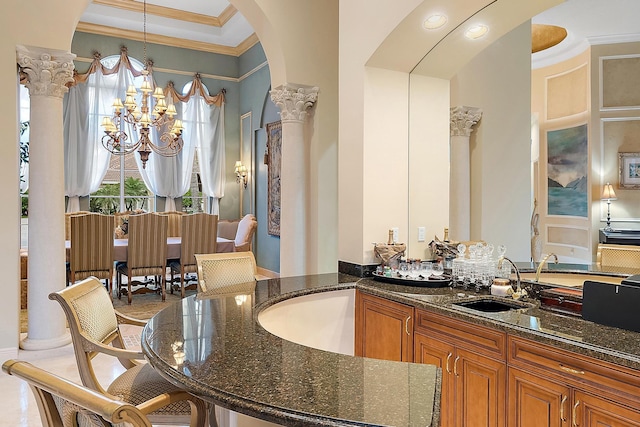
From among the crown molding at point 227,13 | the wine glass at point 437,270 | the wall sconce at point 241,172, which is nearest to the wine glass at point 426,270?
the wine glass at point 437,270

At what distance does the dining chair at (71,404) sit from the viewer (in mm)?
996

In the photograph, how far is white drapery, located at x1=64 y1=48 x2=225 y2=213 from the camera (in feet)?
27.3

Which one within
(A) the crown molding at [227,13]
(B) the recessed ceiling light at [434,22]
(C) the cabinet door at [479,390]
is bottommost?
(C) the cabinet door at [479,390]

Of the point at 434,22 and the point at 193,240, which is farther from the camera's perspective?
the point at 193,240

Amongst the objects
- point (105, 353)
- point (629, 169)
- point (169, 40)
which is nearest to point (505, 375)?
point (629, 169)

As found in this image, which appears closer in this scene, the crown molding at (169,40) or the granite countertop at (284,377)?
the granite countertop at (284,377)

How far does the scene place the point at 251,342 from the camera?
172 cm

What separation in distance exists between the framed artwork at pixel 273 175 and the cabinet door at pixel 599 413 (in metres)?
6.62

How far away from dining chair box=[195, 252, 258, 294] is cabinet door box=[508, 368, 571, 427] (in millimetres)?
1500

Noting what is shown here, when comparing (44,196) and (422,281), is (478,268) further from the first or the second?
(44,196)

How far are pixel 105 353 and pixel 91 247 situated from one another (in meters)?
4.66

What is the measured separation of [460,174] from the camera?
11.5 ft

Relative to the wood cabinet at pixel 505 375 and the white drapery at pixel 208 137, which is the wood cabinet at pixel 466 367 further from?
the white drapery at pixel 208 137

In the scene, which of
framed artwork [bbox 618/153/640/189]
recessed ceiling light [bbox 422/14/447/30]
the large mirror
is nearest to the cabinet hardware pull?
the large mirror
